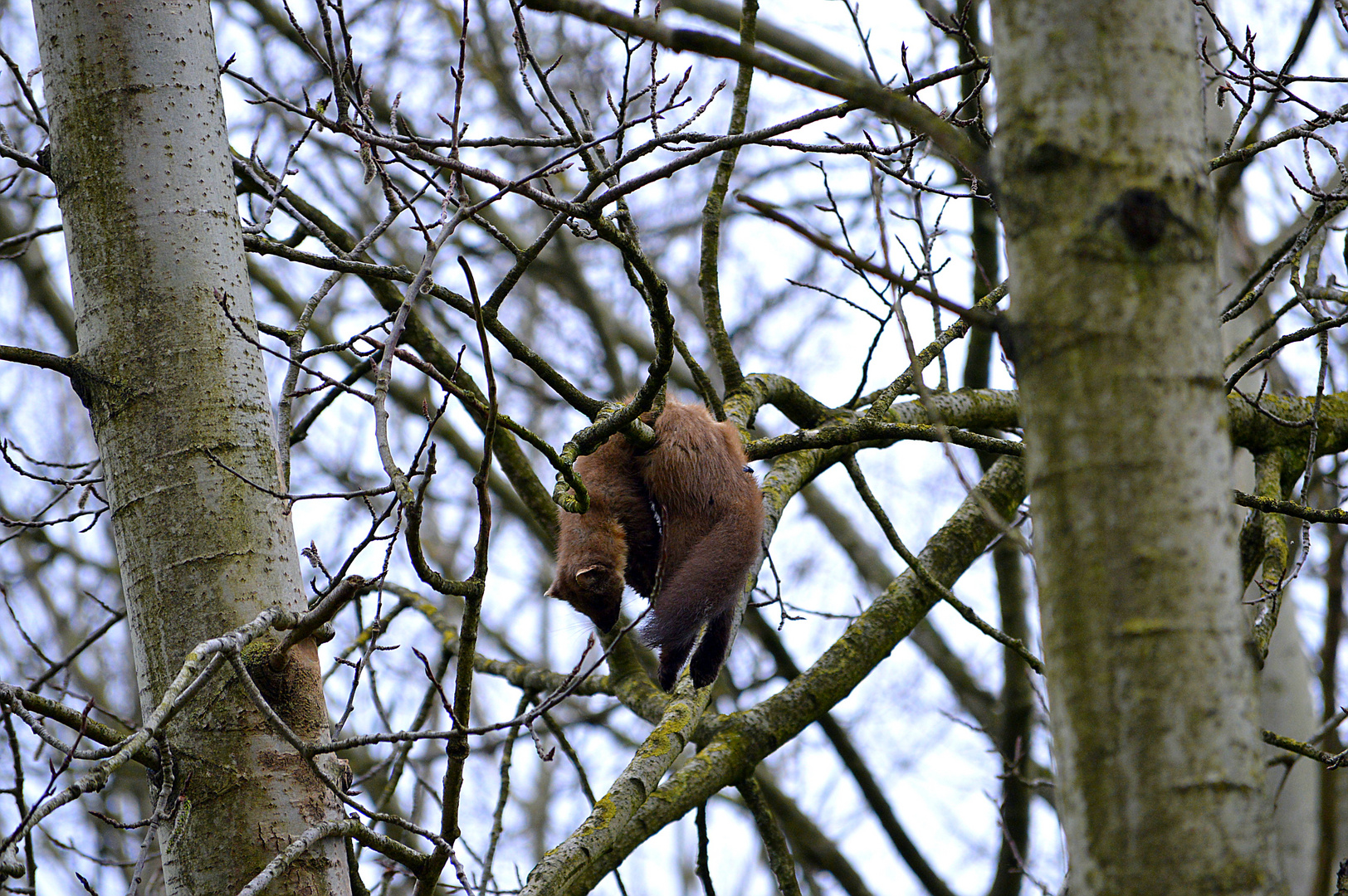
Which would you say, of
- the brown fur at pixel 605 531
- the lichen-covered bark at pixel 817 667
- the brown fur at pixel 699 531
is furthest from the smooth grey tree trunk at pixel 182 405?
the brown fur at pixel 605 531

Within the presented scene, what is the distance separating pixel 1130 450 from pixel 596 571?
7.92 feet

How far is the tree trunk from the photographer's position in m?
1.00

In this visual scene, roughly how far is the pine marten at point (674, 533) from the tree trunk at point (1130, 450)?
1974 mm

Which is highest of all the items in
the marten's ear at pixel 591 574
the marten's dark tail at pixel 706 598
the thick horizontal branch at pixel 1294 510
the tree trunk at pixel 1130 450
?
the marten's ear at pixel 591 574


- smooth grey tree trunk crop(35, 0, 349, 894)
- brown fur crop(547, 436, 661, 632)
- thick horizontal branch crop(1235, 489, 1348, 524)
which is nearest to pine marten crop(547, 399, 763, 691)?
brown fur crop(547, 436, 661, 632)

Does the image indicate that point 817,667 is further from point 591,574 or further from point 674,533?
point 591,574

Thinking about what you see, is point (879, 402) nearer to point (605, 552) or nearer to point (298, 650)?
point (605, 552)

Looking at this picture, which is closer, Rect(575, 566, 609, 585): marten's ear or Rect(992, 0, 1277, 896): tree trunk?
Rect(992, 0, 1277, 896): tree trunk

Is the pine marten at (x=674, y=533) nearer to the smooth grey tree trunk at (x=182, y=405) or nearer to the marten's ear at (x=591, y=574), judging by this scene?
the marten's ear at (x=591, y=574)

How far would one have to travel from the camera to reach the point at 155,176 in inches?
87.1

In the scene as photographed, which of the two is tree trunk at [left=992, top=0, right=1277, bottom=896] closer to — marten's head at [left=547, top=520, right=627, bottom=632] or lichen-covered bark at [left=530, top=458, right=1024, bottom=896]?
lichen-covered bark at [left=530, top=458, right=1024, bottom=896]

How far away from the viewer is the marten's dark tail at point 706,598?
9.84 feet

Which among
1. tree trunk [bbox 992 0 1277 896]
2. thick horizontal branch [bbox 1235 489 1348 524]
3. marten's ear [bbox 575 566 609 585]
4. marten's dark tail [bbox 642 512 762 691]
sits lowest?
tree trunk [bbox 992 0 1277 896]

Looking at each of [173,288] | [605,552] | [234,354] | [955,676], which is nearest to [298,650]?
[234,354]
